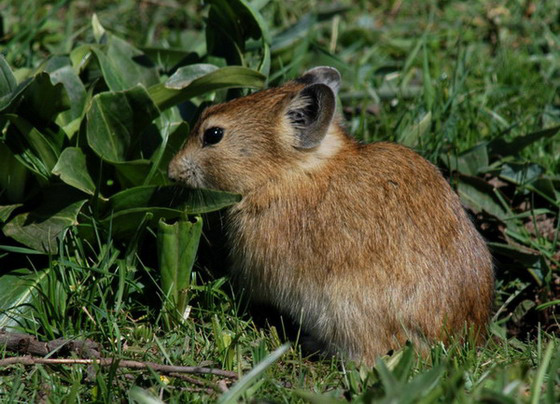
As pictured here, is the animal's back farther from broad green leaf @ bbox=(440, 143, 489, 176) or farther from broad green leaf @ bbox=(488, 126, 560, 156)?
broad green leaf @ bbox=(488, 126, 560, 156)

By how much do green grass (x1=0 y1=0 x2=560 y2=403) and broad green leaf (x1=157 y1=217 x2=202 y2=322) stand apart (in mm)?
90

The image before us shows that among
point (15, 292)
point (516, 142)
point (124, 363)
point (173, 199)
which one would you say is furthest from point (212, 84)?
point (516, 142)

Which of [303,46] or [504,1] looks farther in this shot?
[504,1]

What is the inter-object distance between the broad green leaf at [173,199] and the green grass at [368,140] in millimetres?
179

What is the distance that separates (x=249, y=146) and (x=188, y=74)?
2.69 feet

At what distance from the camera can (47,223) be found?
4.99 meters

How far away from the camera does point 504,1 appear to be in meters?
8.77

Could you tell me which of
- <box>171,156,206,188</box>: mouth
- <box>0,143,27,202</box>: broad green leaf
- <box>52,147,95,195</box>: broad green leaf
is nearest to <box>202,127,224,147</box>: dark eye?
<box>171,156,206,188</box>: mouth

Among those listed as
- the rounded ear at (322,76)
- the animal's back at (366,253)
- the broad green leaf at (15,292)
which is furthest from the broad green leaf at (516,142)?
the broad green leaf at (15,292)

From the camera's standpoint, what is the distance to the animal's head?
16.5 feet

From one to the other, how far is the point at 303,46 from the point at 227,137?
225 cm

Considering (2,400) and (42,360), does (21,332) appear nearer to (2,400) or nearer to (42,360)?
(42,360)

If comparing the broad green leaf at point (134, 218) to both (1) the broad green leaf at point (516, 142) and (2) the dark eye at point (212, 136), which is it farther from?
(1) the broad green leaf at point (516, 142)

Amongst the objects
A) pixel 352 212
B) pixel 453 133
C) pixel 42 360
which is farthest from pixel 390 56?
pixel 42 360
